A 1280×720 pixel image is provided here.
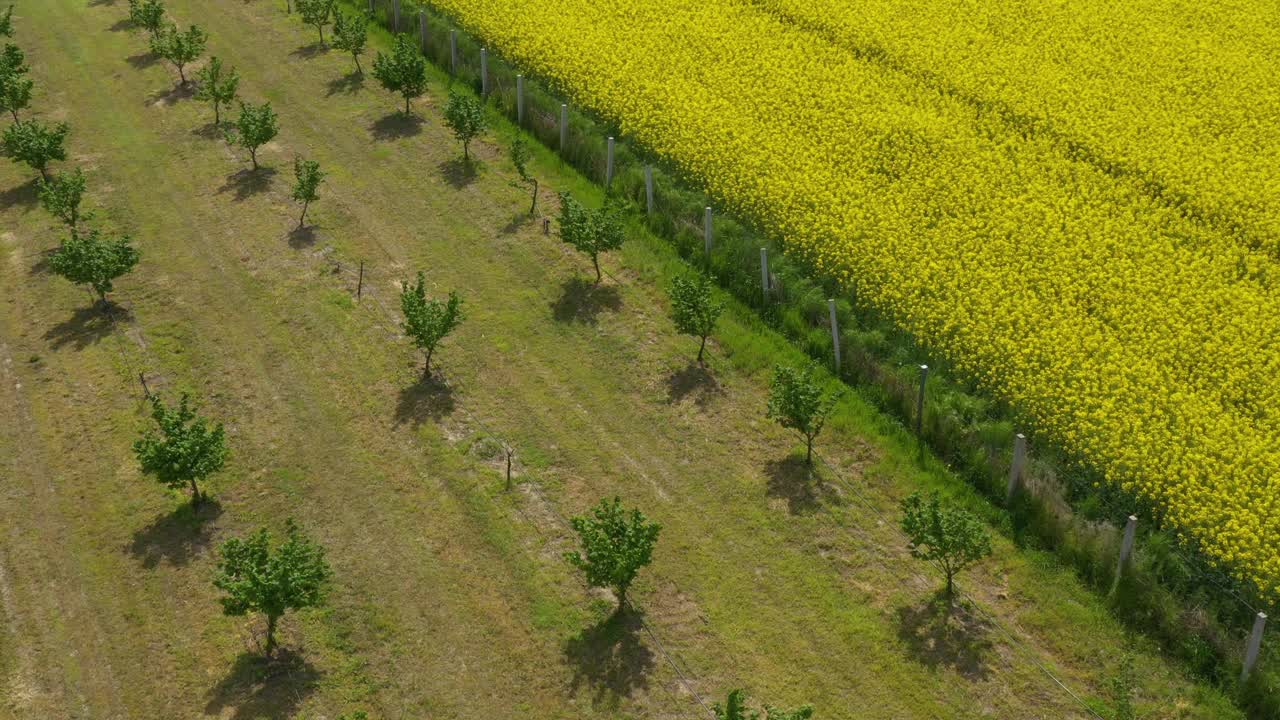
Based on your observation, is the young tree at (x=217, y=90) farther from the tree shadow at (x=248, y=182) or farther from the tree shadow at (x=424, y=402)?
the tree shadow at (x=424, y=402)

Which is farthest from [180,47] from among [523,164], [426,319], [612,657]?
[612,657]

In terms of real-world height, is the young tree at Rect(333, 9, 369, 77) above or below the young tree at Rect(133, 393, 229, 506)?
above

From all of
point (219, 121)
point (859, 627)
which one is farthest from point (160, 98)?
point (859, 627)

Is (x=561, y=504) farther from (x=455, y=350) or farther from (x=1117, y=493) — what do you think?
(x=1117, y=493)

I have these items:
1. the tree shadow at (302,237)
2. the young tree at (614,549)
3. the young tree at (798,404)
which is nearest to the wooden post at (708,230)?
the young tree at (798,404)

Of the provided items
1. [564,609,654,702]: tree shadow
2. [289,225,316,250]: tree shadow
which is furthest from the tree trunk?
[289,225,316,250]: tree shadow

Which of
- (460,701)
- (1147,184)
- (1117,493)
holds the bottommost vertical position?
(460,701)

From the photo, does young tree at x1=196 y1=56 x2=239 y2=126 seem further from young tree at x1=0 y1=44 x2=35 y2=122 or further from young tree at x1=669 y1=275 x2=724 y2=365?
young tree at x1=669 y1=275 x2=724 y2=365
